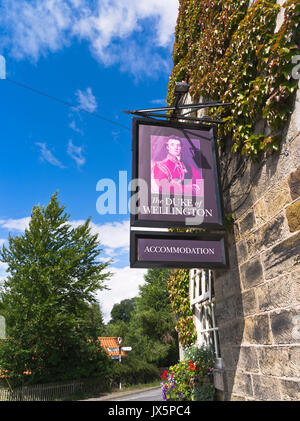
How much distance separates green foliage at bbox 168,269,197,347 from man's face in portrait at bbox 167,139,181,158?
3459 millimetres

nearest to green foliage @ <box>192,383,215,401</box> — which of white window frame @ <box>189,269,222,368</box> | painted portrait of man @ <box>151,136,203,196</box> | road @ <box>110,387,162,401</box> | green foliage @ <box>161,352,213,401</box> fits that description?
green foliage @ <box>161,352,213,401</box>

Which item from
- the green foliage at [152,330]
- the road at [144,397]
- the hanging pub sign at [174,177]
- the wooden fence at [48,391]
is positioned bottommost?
the road at [144,397]

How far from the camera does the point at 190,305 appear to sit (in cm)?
586

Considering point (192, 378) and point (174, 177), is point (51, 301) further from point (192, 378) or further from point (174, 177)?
point (174, 177)

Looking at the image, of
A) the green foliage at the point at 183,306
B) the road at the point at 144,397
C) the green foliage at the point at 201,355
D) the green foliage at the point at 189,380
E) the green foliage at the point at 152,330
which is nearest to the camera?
the green foliage at the point at 189,380

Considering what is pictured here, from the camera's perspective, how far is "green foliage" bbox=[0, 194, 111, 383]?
51.7 ft

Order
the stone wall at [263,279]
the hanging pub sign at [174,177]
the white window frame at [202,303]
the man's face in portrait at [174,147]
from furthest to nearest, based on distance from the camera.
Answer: the white window frame at [202,303] → the man's face in portrait at [174,147] → the hanging pub sign at [174,177] → the stone wall at [263,279]

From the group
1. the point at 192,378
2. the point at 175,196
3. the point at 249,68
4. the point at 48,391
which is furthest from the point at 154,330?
the point at 249,68

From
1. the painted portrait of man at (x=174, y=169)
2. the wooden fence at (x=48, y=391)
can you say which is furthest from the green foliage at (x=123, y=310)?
the painted portrait of man at (x=174, y=169)

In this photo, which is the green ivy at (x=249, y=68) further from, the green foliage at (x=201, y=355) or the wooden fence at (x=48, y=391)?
the wooden fence at (x=48, y=391)

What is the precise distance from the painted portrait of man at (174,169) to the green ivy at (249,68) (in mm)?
567

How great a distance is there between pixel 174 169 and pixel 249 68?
1.40m

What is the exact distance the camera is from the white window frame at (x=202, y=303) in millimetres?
4714

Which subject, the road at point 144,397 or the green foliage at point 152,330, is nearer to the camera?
the road at point 144,397
